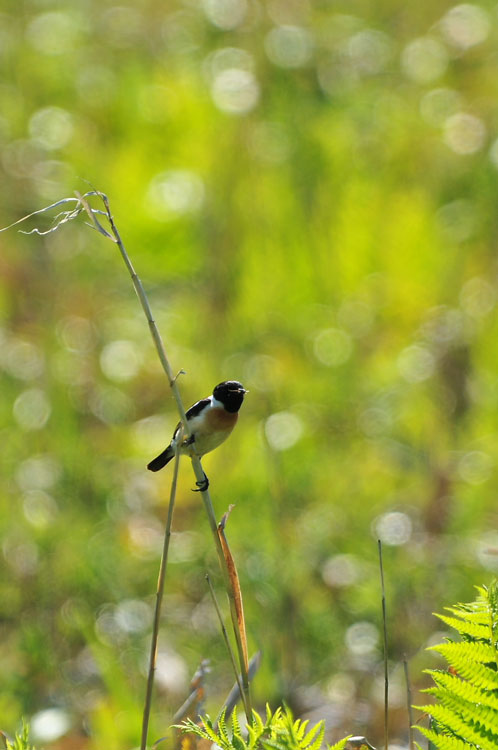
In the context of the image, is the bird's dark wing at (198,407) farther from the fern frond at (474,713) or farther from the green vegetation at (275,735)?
the fern frond at (474,713)

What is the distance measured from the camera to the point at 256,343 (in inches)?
216

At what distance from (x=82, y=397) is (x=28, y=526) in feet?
3.31

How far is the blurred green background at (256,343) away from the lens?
12.5ft

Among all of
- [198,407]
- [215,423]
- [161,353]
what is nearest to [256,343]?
[198,407]

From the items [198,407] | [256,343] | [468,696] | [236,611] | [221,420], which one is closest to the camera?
[468,696]

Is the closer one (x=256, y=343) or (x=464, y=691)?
(x=464, y=691)

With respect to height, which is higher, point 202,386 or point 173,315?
point 173,315

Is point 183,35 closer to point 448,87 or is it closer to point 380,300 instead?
point 448,87

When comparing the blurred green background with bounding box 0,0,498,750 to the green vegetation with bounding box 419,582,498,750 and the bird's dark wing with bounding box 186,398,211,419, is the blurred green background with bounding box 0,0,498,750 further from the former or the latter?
the green vegetation with bounding box 419,582,498,750

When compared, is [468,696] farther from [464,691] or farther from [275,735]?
[275,735]

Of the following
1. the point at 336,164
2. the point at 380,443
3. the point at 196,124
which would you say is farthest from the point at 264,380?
the point at 196,124

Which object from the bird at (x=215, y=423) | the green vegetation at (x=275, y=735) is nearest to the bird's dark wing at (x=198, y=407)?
the bird at (x=215, y=423)

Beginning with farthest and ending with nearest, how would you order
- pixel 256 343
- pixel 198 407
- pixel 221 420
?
pixel 256 343, pixel 198 407, pixel 221 420

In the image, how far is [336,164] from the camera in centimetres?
655
